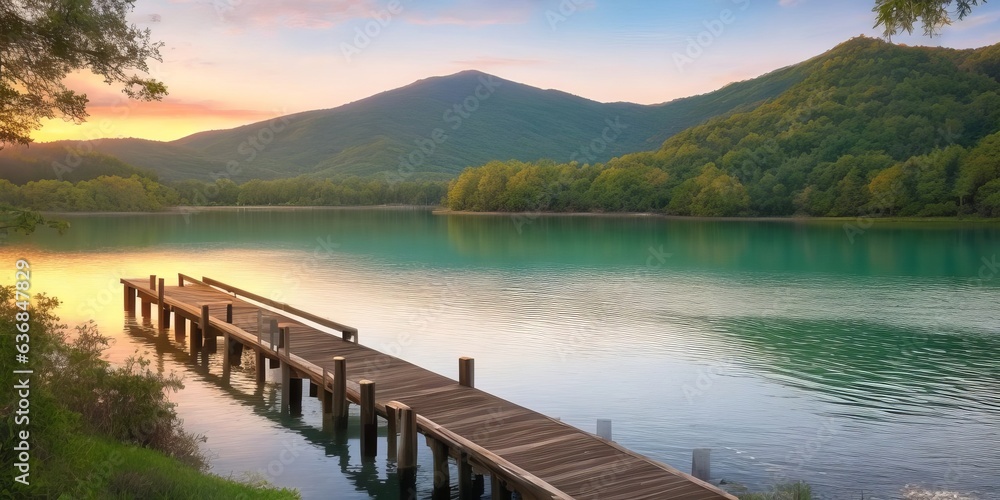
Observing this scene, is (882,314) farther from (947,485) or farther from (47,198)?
(47,198)

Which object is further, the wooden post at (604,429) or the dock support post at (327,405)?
the dock support post at (327,405)

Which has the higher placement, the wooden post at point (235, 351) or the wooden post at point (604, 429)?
the wooden post at point (604, 429)

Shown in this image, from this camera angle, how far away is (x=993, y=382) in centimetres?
1986

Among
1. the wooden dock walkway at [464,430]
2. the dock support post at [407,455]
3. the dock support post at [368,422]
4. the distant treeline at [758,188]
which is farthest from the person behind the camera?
the distant treeline at [758,188]

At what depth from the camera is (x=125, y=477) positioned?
396 inches

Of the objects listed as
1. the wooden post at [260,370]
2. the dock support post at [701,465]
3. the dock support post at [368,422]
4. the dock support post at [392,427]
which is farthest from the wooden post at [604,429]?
the wooden post at [260,370]

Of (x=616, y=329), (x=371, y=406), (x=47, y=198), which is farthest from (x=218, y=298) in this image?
(x=47, y=198)

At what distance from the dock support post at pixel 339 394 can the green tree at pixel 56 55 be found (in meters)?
5.81

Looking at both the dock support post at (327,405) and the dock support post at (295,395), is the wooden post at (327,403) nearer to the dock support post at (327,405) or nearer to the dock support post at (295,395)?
the dock support post at (327,405)

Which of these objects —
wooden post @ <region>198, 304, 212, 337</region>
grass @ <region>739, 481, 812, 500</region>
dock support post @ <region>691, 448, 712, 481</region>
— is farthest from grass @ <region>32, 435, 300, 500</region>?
wooden post @ <region>198, 304, 212, 337</region>

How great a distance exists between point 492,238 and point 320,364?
6124 cm

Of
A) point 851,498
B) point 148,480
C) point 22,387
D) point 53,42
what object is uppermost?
point 53,42

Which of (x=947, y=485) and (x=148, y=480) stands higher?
(x=148, y=480)

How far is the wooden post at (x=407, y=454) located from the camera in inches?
504
